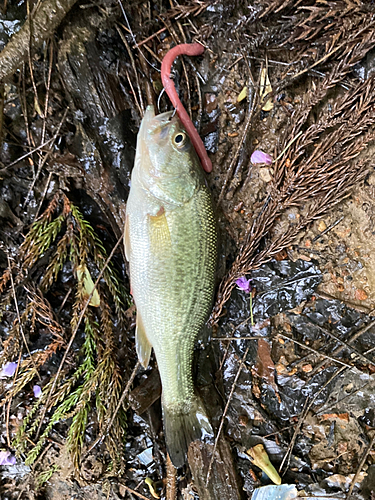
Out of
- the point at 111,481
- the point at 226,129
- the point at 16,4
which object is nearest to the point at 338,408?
the point at 111,481

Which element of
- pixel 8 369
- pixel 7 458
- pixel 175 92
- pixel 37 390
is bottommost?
pixel 7 458

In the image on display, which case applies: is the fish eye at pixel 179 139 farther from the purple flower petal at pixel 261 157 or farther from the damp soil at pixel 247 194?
the purple flower petal at pixel 261 157

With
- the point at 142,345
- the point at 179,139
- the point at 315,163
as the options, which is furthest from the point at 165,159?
the point at 142,345

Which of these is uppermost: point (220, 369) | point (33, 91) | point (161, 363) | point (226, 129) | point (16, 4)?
point (16, 4)

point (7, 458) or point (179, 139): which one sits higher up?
point (179, 139)

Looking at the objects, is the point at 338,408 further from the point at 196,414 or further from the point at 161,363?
the point at 161,363

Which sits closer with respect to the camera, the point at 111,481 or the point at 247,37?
the point at 247,37

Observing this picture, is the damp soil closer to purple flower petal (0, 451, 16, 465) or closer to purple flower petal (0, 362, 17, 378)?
purple flower petal (0, 362, 17, 378)

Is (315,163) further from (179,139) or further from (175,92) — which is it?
(175,92)
